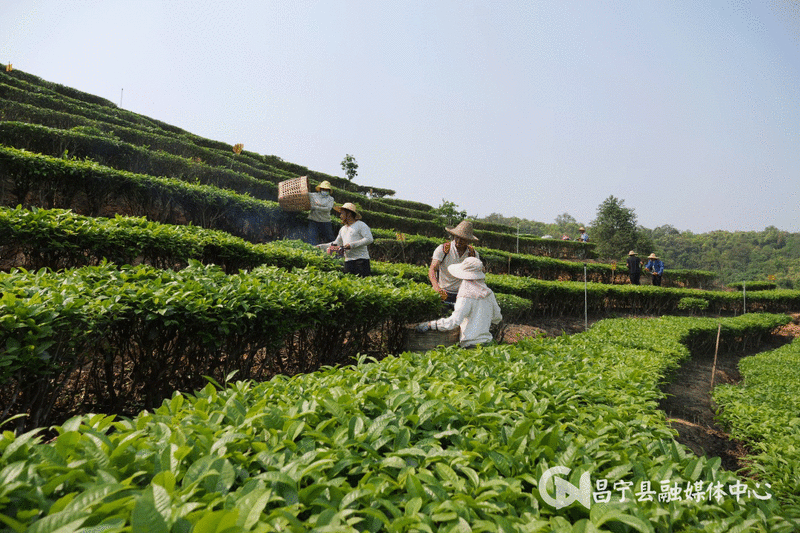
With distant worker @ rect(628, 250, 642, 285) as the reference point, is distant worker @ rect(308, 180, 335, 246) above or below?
above

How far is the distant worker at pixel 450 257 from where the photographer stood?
540 centimetres

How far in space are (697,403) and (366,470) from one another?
7293 millimetres

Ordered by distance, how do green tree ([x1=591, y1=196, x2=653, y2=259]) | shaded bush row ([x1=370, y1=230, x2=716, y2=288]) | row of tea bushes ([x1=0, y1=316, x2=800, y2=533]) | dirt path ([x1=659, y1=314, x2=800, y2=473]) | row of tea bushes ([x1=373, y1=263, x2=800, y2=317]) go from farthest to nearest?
1. green tree ([x1=591, y1=196, x2=653, y2=259])
2. shaded bush row ([x1=370, y1=230, x2=716, y2=288])
3. row of tea bushes ([x1=373, y1=263, x2=800, y2=317])
4. dirt path ([x1=659, y1=314, x2=800, y2=473])
5. row of tea bushes ([x1=0, y1=316, x2=800, y2=533])

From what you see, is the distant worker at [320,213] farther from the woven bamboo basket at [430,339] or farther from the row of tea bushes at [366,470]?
the row of tea bushes at [366,470]

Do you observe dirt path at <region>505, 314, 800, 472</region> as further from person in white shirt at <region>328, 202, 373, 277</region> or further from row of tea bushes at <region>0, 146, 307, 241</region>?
row of tea bushes at <region>0, 146, 307, 241</region>

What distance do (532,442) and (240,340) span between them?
247 centimetres

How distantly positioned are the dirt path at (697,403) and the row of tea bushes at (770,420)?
0.20 meters

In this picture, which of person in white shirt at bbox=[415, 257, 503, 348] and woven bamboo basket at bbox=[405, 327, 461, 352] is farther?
woven bamboo basket at bbox=[405, 327, 461, 352]

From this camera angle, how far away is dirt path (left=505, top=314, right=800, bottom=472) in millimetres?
4633

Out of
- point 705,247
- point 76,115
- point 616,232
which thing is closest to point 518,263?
point 76,115

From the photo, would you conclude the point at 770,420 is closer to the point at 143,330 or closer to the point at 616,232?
the point at 143,330

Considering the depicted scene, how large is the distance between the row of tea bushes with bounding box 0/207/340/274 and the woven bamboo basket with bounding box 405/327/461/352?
3.08 m

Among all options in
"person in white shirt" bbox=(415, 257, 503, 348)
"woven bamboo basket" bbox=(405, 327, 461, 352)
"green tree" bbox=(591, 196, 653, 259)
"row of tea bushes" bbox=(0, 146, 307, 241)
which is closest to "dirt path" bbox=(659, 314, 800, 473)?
"person in white shirt" bbox=(415, 257, 503, 348)

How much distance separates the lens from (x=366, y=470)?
1.43 metres
